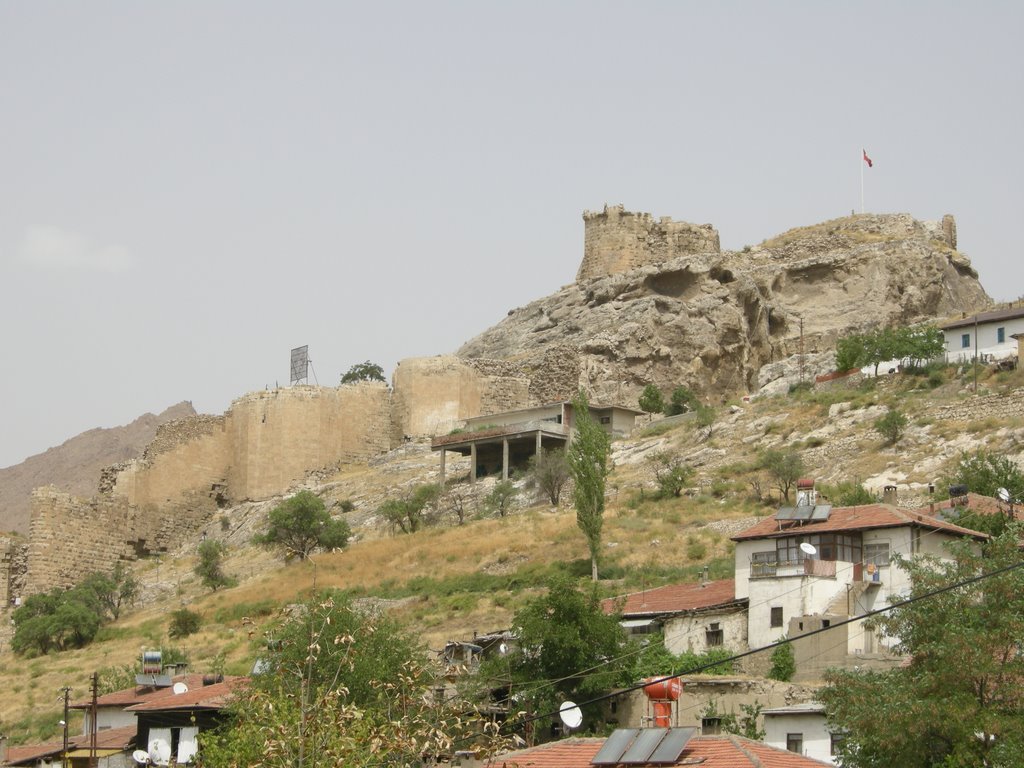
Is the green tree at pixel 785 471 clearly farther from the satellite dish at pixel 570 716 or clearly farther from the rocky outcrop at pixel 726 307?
the satellite dish at pixel 570 716

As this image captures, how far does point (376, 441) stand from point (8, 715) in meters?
25.3

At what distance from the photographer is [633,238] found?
72625 millimetres

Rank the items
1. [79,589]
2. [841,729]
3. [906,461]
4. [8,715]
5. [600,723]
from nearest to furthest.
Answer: [841,729], [600,723], [8,715], [906,461], [79,589]

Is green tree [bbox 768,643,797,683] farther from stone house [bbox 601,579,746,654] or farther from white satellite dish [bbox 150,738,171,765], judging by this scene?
white satellite dish [bbox 150,738,171,765]

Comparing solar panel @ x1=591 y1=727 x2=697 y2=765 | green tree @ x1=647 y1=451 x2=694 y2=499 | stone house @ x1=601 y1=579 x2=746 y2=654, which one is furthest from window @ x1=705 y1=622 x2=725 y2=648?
green tree @ x1=647 y1=451 x2=694 y2=499

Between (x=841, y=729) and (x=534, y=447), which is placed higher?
(x=534, y=447)

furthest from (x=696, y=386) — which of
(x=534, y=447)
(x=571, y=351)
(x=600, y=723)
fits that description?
(x=600, y=723)

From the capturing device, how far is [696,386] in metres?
64.8

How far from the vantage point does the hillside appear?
42.5 meters

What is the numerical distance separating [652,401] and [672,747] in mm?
39817

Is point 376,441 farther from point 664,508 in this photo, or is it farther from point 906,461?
point 906,461

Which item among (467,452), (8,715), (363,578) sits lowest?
(8,715)

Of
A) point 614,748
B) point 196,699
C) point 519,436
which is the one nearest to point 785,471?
point 519,436

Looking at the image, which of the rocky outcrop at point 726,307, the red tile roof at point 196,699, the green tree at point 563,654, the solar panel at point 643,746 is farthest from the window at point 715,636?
the rocky outcrop at point 726,307
